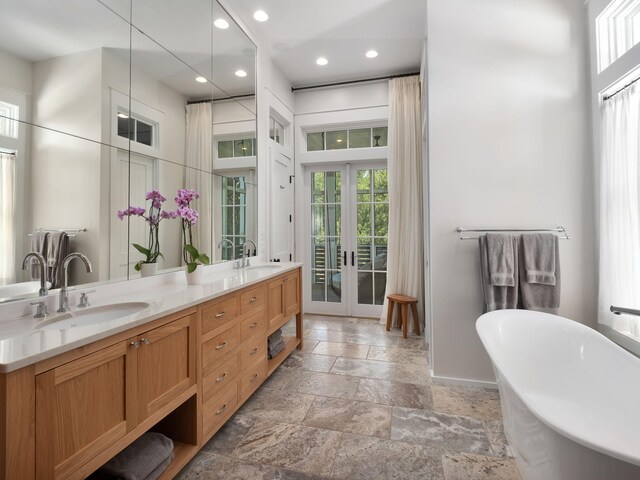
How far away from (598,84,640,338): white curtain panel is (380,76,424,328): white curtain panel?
73.6 inches

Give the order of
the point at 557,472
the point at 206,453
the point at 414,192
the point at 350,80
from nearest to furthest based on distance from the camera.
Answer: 1. the point at 557,472
2. the point at 206,453
3. the point at 414,192
4. the point at 350,80

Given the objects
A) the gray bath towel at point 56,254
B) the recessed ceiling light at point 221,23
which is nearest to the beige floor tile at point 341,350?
the gray bath towel at point 56,254

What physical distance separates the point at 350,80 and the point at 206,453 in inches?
170

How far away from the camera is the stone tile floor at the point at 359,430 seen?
5.42 feet

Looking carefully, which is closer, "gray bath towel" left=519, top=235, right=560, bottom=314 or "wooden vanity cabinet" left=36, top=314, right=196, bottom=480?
"wooden vanity cabinet" left=36, top=314, right=196, bottom=480

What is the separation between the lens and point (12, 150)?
4.43 ft

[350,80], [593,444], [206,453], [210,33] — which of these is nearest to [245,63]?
[210,33]

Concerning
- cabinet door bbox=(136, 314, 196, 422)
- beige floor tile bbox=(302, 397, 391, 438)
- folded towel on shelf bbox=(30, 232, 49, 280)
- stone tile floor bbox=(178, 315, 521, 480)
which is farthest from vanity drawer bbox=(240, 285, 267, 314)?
folded towel on shelf bbox=(30, 232, 49, 280)

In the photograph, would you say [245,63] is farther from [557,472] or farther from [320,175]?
[557,472]

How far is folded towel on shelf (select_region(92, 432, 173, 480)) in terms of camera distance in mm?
1308

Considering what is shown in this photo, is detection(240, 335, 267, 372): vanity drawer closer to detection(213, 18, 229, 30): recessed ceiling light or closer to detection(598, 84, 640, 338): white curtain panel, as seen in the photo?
detection(598, 84, 640, 338): white curtain panel

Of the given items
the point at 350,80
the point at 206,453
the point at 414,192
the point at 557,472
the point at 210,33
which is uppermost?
the point at 350,80

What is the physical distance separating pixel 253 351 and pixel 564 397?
197 centimetres

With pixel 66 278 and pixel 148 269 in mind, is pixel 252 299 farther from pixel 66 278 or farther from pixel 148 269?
pixel 66 278
